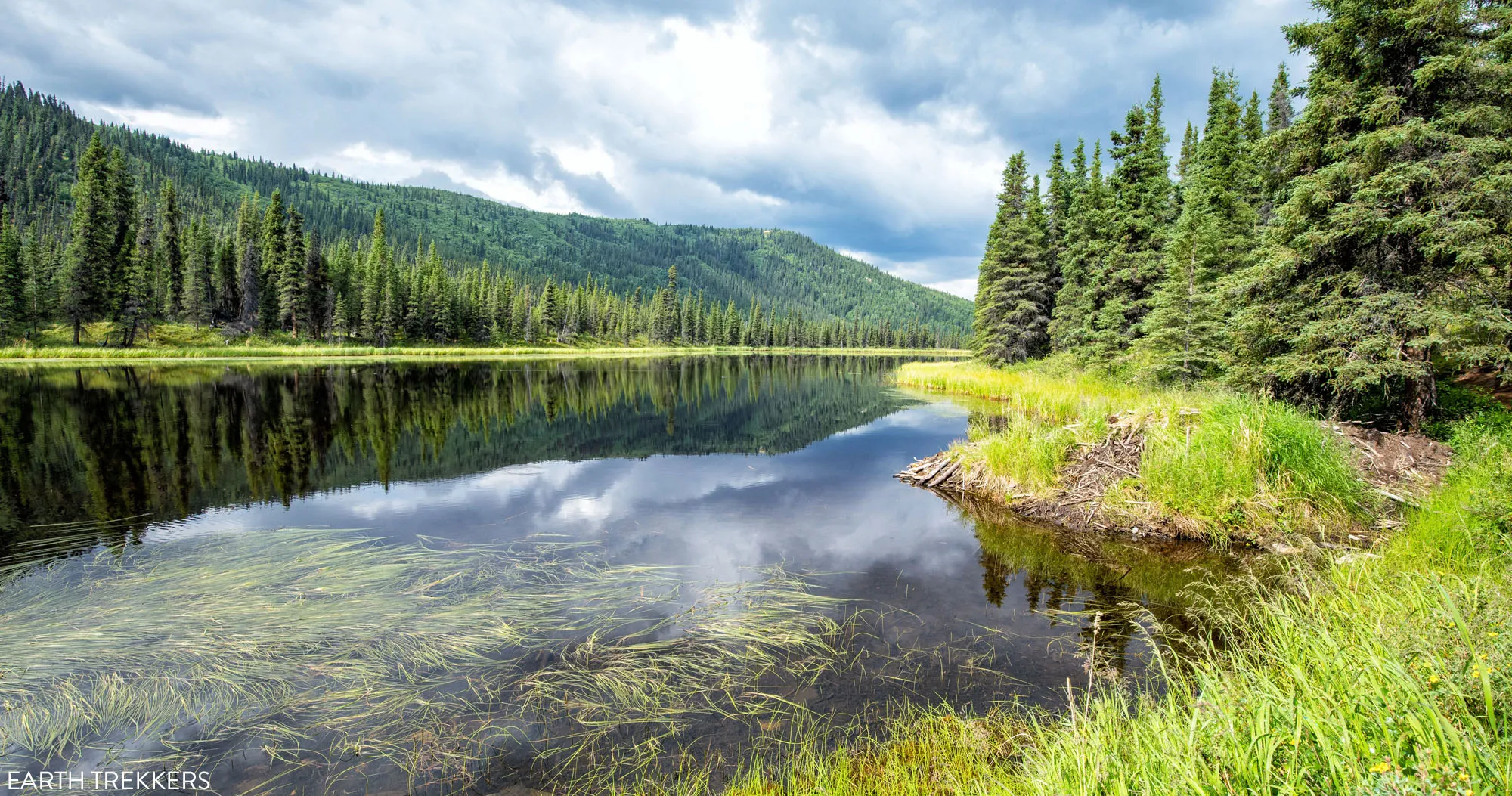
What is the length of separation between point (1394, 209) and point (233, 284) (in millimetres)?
101821

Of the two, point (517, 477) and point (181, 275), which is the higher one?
point (181, 275)

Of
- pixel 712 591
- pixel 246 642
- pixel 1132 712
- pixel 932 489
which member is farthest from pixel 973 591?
pixel 246 642

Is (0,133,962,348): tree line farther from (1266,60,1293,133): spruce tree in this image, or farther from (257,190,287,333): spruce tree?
(1266,60,1293,133): spruce tree

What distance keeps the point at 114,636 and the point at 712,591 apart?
6586 millimetres

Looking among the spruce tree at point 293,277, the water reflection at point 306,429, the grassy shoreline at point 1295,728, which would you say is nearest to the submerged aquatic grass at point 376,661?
the grassy shoreline at point 1295,728

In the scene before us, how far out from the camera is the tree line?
5822 cm

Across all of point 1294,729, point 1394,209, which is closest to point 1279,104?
point 1394,209

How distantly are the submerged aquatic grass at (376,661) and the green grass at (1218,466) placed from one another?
23.7 feet

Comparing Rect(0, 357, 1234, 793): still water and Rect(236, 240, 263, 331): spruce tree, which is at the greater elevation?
Rect(236, 240, 263, 331): spruce tree

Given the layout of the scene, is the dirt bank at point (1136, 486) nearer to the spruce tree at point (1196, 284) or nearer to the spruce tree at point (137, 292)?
the spruce tree at point (1196, 284)

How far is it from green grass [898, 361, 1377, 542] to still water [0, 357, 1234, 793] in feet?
4.04

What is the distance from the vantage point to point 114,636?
20.6ft

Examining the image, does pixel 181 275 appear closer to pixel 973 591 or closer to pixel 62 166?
pixel 973 591

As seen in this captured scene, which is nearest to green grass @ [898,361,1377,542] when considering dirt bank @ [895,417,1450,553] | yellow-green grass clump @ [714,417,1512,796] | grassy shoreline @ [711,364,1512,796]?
dirt bank @ [895,417,1450,553]
